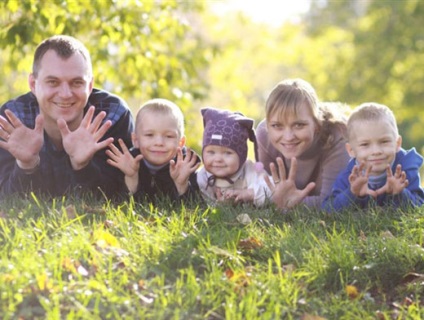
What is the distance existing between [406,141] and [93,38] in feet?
92.1

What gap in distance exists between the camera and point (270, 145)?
7188mm

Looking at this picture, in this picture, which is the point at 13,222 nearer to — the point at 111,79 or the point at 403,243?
the point at 403,243

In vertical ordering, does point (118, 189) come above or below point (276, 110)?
below

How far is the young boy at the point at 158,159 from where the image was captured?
6230 millimetres

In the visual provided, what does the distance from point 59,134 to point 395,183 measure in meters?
2.83

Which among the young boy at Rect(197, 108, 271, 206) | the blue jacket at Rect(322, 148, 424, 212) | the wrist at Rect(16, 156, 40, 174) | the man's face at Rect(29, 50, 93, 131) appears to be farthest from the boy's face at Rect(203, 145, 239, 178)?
the wrist at Rect(16, 156, 40, 174)

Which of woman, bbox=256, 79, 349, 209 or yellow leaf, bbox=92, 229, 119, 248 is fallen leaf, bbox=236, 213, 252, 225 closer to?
woman, bbox=256, 79, 349, 209

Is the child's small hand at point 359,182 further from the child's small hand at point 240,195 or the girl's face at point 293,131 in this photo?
the child's small hand at point 240,195

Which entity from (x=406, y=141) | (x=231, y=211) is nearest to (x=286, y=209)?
(x=231, y=211)

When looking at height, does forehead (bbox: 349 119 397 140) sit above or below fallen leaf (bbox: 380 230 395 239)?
above

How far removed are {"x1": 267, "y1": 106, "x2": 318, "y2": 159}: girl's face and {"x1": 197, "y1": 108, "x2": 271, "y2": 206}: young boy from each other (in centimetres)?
23

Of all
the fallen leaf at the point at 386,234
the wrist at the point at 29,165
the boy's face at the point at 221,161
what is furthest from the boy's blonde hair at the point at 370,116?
the wrist at the point at 29,165

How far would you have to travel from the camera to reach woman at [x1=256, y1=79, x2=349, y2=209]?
631 cm

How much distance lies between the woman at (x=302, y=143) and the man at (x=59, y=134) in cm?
131
